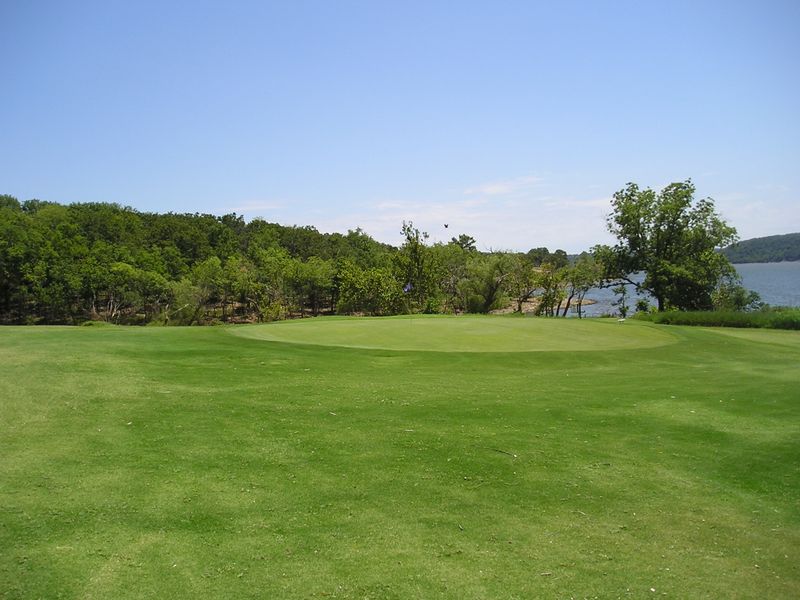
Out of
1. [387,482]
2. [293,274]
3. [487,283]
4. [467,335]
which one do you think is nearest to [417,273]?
[487,283]

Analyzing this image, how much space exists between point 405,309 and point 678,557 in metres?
54.0

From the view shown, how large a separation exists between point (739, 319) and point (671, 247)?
2036cm

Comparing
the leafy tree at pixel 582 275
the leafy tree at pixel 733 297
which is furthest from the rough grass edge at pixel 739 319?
the leafy tree at pixel 582 275

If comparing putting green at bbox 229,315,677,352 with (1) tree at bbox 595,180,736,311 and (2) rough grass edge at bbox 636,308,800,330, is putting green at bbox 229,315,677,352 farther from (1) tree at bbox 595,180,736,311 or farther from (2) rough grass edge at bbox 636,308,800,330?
(1) tree at bbox 595,180,736,311

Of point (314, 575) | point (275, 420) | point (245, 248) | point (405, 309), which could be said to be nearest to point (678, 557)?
point (314, 575)

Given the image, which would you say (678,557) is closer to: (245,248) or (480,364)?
(480,364)

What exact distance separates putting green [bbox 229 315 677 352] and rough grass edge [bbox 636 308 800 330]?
5761 millimetres

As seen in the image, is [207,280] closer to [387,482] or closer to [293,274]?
[293,274]

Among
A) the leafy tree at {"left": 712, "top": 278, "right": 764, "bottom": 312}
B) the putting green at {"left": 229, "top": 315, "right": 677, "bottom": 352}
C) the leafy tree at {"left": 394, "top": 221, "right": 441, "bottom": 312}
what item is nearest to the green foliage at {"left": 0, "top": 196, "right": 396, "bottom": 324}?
the leafy tree at {"left": 394, "top": 221, "right": 441, "bottom": 312}

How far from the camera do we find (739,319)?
26.1 metres

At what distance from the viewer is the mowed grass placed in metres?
4.87

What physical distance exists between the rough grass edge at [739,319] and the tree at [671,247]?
15186 mm

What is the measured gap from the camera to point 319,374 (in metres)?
12.8

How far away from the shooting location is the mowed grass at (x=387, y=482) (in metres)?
4.87
